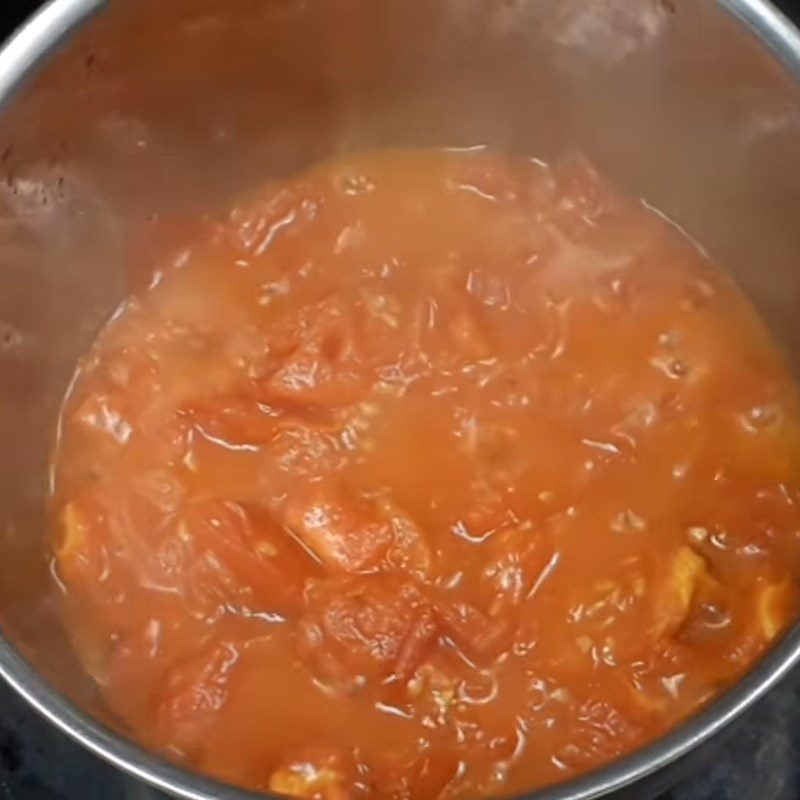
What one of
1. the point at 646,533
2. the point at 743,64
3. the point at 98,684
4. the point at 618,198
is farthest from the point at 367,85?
the point at 98,684

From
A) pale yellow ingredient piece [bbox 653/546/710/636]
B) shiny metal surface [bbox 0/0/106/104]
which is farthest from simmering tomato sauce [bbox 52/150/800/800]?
shiny metal surface [bbox 0/0/106/104]

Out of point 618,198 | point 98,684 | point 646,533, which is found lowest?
point 98,684

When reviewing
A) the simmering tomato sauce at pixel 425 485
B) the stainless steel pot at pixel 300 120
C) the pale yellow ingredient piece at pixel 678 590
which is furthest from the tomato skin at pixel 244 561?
the pale yellow ingredient piece at pixel 678 590

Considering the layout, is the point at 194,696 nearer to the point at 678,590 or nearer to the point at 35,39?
the point at 678,590

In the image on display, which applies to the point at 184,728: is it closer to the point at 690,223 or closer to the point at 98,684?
the point at 98,684

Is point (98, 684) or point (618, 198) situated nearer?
point (98, 684)

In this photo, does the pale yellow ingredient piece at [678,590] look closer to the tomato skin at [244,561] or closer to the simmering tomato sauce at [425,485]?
the simmering tomato sauce at [425,485]

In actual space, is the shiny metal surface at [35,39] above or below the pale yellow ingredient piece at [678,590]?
above
